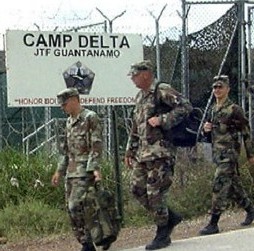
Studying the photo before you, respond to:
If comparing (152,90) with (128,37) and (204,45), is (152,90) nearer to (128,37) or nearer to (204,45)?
(128,37)

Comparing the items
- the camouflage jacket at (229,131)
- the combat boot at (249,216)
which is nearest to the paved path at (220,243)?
the combat boot at (249,216)

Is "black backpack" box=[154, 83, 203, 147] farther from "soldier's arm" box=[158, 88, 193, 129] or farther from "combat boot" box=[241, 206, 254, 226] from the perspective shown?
"combat boot" box=[241, 206, 254, 226]

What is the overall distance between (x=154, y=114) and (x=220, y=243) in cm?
145

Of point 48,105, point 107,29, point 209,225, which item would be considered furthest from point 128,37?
point 209,225

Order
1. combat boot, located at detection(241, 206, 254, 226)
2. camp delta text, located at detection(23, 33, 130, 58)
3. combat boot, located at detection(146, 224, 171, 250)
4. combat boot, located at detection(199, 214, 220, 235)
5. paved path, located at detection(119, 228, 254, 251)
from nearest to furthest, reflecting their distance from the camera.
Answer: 1. paved path, located at detection(119, 228, 254, 251)
2. combat boot, located at detection(146, 224, 171, 250)
3. combat boot, located at detection(199, 214, 220, 235)
4. combat boot, located at detection(241, 206, 254, 226)
5. camp delta text, located at detection(23, 33, 130, 58)

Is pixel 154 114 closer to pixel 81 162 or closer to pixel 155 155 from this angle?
pixel 155 155

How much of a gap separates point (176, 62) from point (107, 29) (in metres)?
1.81

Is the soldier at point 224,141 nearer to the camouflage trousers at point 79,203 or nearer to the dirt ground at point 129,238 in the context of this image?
the dirt ground at point 129,238

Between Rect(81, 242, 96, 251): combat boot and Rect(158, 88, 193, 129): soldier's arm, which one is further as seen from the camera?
Rect(81, 242, 96, 251): combat boot

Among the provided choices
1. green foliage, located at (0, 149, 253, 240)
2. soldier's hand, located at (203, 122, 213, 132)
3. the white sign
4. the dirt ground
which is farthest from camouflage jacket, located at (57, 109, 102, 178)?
the white sign

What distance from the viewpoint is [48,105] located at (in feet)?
36.8

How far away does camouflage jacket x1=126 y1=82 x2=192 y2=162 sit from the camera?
829cm

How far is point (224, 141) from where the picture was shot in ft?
31.5

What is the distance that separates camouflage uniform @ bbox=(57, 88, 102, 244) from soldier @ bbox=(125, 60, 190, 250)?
1.56 ft
